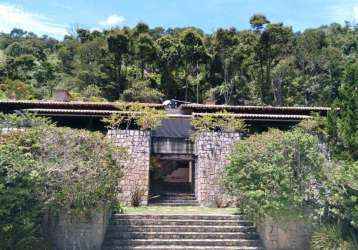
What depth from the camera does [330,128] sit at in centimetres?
1825

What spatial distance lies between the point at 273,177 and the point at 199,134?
718cm

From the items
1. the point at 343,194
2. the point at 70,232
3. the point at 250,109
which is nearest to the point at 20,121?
the point at 70,232

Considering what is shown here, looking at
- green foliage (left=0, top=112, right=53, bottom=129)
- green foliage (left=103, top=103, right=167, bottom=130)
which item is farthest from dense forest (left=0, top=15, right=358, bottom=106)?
green foliage (left=0, top=112, right=53, bottom=129)

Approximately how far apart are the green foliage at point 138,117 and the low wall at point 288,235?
788 cm

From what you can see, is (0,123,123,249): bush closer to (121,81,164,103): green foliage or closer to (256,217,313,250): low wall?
(256,217,313,250): low wall

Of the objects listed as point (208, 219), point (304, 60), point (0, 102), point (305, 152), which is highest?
point (304, 60)

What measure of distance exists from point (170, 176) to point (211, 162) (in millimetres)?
7021

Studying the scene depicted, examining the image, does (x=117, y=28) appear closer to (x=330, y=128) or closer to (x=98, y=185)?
(x=330, y=128)

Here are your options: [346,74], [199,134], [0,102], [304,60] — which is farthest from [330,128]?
[304,60]

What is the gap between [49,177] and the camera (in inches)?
459

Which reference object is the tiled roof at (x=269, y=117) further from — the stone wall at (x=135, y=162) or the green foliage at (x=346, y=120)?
the stone wall at (x=135, y=162)

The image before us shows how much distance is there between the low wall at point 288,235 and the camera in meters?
12.6

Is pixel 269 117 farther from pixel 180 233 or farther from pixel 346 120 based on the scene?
pixel 180 233

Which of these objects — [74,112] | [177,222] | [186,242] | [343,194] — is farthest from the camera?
[74,112]
